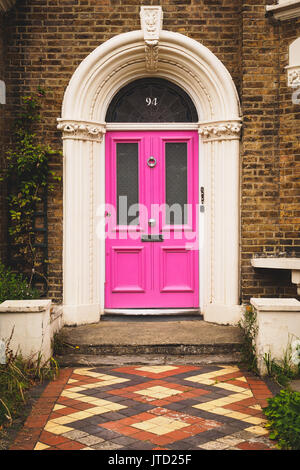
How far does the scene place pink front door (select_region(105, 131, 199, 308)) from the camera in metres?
7.41

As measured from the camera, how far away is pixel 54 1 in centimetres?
715

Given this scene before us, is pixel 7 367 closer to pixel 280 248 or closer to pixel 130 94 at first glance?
pixel 280 248

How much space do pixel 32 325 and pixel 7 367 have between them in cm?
68

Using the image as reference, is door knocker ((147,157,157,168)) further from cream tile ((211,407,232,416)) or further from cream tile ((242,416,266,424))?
cream tile ((242,416,266,424))

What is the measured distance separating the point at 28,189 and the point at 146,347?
2.48 m

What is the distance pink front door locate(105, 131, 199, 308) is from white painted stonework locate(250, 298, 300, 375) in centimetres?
207

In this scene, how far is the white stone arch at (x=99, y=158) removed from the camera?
278 inches

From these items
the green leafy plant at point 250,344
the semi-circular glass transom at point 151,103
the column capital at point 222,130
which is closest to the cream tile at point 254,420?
the green leafy plant at point 250,344

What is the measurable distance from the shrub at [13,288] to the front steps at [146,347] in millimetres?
597

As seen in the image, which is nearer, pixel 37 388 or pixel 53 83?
pixel 37 388

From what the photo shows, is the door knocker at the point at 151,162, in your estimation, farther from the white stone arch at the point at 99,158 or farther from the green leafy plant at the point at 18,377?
the green leafy plant at the point at 18,377

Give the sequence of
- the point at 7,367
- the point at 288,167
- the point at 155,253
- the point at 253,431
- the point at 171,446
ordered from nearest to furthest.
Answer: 1. the point at 171,446
2. the point at 253,431
3. the point at 7,367
4. the point at 288,167
5. the point at 155,253

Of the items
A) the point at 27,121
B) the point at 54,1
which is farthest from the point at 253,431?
the point at 54,1

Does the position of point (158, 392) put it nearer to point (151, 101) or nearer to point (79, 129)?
point (79, 129)
